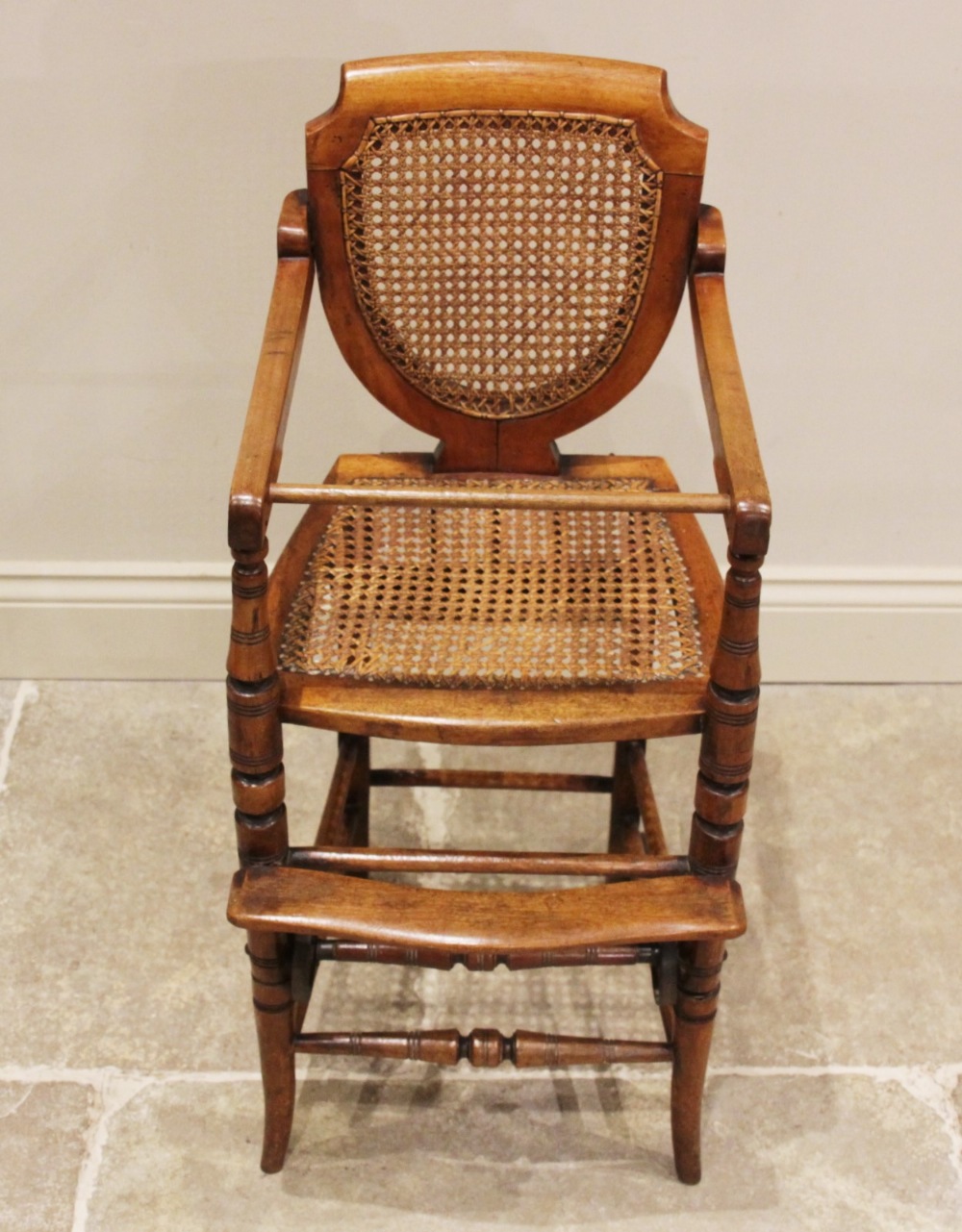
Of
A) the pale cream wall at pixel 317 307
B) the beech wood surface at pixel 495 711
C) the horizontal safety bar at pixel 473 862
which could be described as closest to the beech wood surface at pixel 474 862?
the horizontal safety bar at pixel 473 862

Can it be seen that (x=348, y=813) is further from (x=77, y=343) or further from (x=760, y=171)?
(x=760, y=171)

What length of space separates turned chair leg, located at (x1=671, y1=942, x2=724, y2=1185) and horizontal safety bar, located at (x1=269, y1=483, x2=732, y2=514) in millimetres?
428

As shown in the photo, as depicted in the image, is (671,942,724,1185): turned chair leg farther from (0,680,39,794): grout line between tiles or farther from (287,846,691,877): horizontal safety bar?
(0,680,39,794): grout line between tiles

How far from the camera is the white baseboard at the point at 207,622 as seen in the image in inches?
76.9

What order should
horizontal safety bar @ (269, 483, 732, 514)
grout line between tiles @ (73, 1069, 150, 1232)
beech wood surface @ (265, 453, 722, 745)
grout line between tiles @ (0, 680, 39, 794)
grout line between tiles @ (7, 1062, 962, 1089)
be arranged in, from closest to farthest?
horizontal safety bar @ (269, 483, 732, 514) → beech wood surface @ (265, 453, 722, 745) → grout line between tiles @ (73, 1069, 150, 1232) → grout line between tiles @ (7, 1062, 962, 1089) → grout line between tiles @ (0, 680, 39, 794)

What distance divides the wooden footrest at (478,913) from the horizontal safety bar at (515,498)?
0.36 meters

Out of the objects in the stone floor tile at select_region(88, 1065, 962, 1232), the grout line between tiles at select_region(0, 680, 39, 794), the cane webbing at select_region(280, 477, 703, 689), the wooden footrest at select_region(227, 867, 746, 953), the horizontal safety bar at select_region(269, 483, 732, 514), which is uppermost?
the horizontal safety bar at select_region(269, 483, 732, 514)

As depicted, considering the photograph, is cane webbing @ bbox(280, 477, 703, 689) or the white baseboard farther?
the white baseboard

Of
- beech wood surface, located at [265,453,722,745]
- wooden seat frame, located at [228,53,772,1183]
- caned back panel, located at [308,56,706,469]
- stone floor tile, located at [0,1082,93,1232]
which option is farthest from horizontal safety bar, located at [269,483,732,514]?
stone floor tile, located at [0,1082,93,1232]

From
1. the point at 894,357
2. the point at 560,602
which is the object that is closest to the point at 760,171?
the point at 894,357

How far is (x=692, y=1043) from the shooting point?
1324mm

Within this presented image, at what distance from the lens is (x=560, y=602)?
131cm

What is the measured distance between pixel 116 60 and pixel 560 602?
2.70ft

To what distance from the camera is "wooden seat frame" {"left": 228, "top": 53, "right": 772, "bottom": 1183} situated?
3.72 feet
